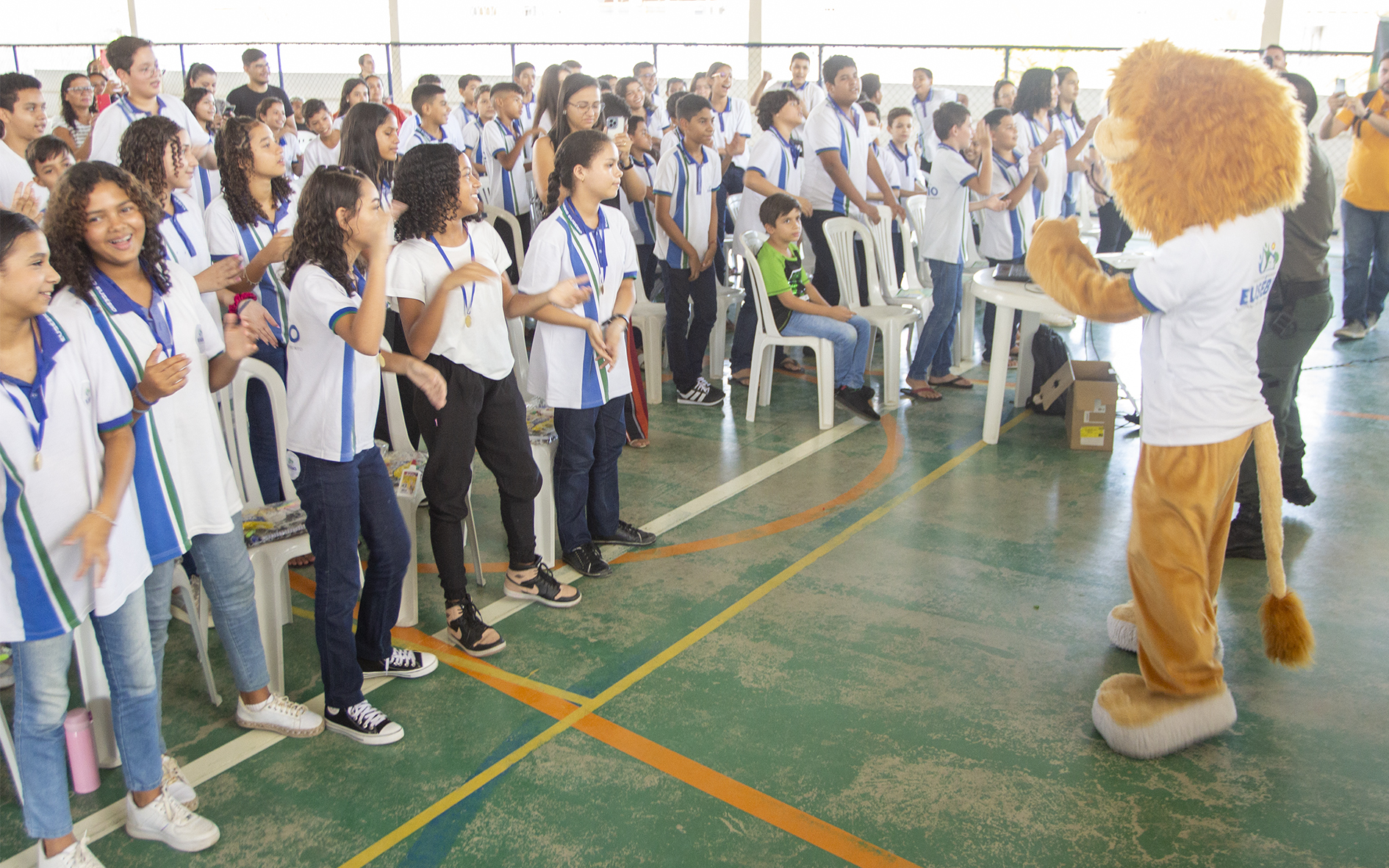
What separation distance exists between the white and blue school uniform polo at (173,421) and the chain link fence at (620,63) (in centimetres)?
1081

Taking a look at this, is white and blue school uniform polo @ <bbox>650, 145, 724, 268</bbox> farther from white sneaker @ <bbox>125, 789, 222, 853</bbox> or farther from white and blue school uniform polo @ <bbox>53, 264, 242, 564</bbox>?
white sneaker @ <bbox>125, 789, 222, 853</bbox>

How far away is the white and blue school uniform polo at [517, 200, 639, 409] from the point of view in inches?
138

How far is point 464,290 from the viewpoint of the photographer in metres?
3.04

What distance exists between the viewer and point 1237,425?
8.39ft

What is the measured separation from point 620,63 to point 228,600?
14.8 m

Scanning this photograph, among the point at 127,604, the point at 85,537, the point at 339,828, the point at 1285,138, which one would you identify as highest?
the point at 1285,138

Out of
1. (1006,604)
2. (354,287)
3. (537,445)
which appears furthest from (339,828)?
(1006,604)

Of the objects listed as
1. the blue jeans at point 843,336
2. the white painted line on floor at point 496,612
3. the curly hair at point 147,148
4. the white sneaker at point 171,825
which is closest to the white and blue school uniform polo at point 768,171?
the blue jeans at point 843,336

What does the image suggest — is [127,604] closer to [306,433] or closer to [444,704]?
[306,433]

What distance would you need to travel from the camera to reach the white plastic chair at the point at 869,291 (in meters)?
5.88

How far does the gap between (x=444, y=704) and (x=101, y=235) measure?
61.5 inches

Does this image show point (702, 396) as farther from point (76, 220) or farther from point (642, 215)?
point (76, 220)

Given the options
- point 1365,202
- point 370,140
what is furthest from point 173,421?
point 1365,202

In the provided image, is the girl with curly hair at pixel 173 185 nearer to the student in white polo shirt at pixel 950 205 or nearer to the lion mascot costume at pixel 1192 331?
the lion mascot costume at pixel 1192 331
